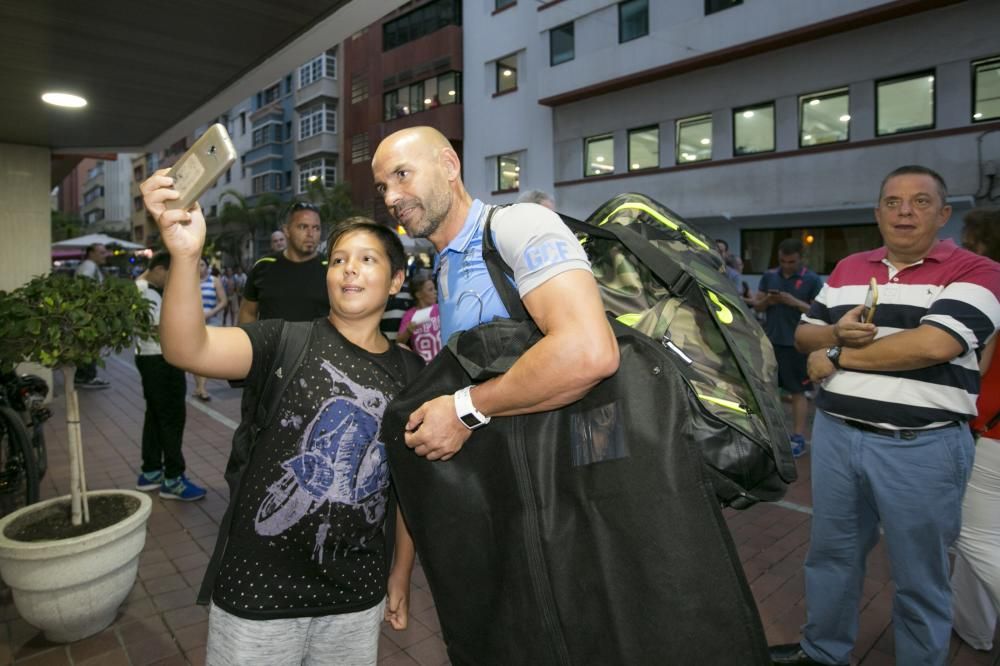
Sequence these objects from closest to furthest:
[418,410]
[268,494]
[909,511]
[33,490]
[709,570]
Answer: [709,570] → [418,410] → [268,494] → [909,511] → [33,490]

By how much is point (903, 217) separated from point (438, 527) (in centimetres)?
238

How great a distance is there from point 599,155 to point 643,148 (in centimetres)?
179

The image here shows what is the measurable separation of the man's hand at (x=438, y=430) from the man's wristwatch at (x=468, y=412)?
1 cm

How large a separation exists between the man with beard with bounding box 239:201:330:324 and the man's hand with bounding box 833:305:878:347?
10.7 feet

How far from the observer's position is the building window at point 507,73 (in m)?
24.8

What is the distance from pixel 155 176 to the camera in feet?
4.62

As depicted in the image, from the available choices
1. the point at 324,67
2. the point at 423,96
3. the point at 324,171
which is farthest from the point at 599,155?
the point at 324,67

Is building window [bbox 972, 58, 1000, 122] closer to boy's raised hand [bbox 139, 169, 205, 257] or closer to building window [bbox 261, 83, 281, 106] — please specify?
boy's raised hand [bbox 139, 169, 205, 257]

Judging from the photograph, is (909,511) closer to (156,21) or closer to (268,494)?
(268,494)

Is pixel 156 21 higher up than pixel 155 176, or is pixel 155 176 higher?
pixel 156 21

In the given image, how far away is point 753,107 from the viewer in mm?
18188

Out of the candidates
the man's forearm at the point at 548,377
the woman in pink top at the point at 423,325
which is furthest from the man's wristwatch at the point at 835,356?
the woman in pink top at the point at 423,325

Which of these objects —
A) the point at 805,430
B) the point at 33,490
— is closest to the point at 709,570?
the point at 33,490

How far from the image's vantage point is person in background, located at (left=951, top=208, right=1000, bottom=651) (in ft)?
8.79
